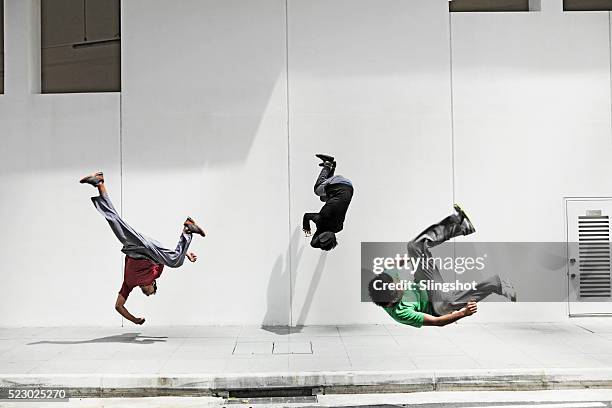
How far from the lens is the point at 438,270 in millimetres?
12141

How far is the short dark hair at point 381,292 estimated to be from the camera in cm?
1203

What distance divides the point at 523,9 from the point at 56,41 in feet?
27.9

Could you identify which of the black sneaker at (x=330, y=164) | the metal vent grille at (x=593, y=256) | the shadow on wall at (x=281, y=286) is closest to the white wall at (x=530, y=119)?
the metal vent grille at (x=593, y=256)

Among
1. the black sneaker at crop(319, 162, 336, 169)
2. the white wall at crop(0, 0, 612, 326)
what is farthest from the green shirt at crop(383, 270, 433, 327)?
the black sneaker at crop(319, 162, 336, 169)

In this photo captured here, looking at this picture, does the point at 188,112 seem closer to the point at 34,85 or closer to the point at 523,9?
the point at 34,85

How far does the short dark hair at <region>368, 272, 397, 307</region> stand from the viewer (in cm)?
1203

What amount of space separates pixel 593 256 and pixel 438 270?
2742 millimetres

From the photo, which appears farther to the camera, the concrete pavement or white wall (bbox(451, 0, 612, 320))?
white wall (bbox(451, 0, 612, 320))

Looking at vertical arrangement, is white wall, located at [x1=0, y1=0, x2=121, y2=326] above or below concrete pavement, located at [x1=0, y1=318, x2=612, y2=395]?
above

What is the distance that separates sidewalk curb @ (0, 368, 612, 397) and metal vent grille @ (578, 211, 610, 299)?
4.05 metres

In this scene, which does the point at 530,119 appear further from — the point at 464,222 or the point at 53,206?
the point at 53,206

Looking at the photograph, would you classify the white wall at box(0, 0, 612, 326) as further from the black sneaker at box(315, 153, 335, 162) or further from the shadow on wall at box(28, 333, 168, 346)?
the shadow on wall at box(28, 333, 168, 346)

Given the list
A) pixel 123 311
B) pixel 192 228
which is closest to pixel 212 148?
pixel 192 228

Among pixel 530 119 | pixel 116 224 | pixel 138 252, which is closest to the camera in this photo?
pixel 116 224
